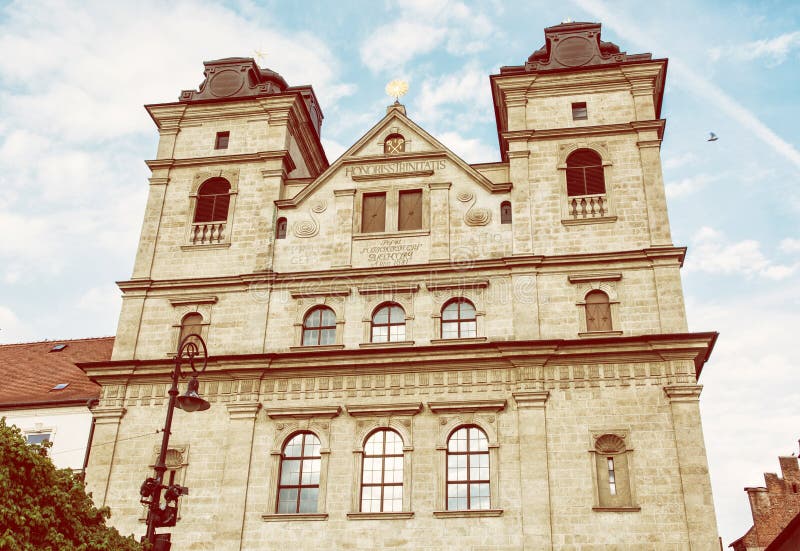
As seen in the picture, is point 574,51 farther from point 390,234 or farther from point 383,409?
point 383,409

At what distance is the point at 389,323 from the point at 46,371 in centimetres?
1412

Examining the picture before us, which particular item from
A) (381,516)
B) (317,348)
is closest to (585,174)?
(317,348)

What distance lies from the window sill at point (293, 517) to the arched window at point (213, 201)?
35.7ft

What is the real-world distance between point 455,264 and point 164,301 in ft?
32.4

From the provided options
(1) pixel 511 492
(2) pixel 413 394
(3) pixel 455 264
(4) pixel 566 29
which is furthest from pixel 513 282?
(4) pixel 566 29

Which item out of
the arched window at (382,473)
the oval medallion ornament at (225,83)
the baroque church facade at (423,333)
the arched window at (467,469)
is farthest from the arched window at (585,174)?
the oval medallion ornament at (225,83)

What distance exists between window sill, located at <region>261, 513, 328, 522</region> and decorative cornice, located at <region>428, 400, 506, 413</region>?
14.4 ft

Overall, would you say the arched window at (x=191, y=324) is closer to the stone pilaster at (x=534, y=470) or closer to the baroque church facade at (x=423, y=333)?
the baroque church facade at (x=423, y=333)

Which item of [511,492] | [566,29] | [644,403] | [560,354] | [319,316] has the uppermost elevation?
[566,29]

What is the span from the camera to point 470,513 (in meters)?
23.4

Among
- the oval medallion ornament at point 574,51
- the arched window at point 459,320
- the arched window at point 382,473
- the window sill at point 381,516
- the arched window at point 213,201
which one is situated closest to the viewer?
the window sill at point 381,516

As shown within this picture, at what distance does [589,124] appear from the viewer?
1172 inches

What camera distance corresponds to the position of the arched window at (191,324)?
28.1m

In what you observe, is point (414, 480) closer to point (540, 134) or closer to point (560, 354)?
point (560, 354)
